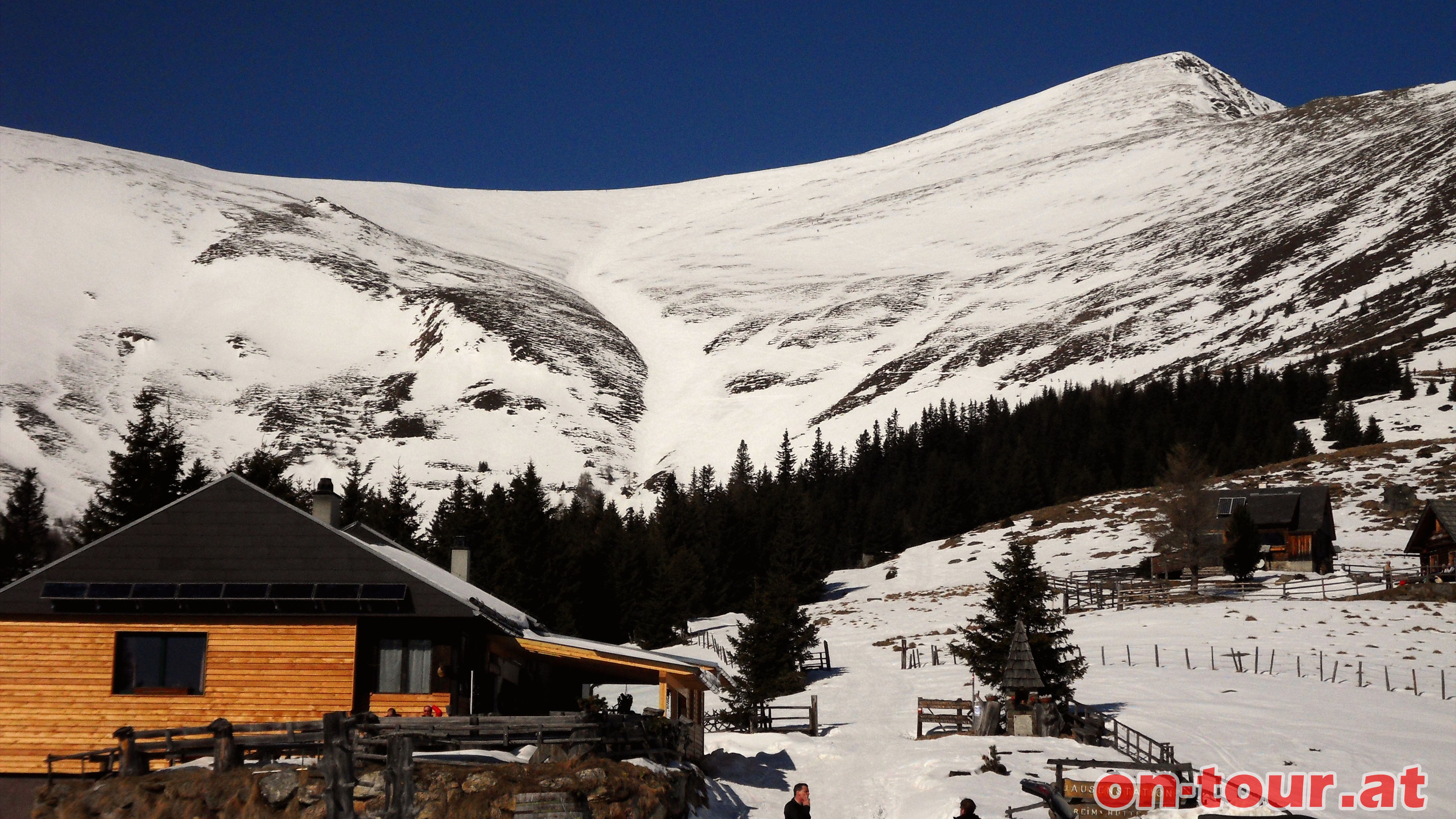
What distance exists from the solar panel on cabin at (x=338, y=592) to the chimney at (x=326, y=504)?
3762 mm

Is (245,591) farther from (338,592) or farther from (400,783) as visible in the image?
(400,783)

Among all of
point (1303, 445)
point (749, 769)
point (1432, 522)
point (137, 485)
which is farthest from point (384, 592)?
point (1303, 445)

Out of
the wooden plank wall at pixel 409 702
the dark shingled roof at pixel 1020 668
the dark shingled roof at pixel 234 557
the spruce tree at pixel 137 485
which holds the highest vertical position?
the spruce tree at pixel 137 485

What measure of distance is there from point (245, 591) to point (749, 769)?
11710 mm

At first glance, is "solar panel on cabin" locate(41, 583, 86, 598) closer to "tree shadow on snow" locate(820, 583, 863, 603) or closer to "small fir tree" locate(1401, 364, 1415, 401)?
"tree shadow on snow" locate(820, 583, 863, 603)

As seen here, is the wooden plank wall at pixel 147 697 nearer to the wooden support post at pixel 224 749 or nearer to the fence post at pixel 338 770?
the wooden support post at pixel 224 749

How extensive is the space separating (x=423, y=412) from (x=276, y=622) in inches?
5360

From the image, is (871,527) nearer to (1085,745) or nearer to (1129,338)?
(1085,745)

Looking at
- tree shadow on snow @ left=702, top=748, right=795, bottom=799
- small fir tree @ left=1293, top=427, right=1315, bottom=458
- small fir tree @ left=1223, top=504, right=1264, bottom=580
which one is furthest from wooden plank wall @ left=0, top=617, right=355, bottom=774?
small fir tree @ left=1293, top=427, right=1315, bottom=458

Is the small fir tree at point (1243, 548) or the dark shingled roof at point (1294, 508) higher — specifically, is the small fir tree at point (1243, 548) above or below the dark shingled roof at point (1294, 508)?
below

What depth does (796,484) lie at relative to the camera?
102062 millimetres

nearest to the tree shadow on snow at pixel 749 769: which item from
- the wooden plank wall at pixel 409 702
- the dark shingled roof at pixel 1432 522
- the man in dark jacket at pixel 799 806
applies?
the wooden plank wall at pixel 409 702

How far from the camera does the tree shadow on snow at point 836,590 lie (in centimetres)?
8175

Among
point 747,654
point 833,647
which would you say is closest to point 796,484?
point 833,647
